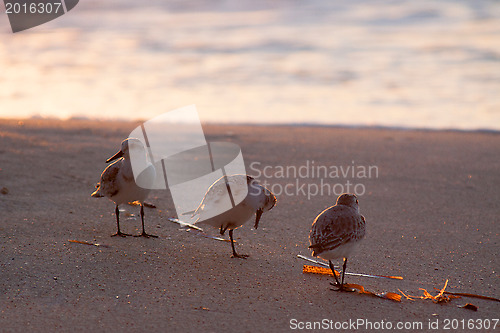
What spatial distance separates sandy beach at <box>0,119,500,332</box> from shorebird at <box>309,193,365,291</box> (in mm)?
293

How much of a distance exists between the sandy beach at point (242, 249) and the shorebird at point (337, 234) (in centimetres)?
29

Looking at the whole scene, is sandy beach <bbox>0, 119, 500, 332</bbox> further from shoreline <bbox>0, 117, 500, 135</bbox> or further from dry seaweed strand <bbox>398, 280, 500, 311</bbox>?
shoreline <bbox>0, 117, 500, 135</bbox>

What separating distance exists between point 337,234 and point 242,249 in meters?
1.26

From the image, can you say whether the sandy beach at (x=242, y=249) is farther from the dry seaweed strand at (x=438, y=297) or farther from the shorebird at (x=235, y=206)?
the shorebird at (x=235, y=206)

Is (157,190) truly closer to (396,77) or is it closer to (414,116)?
(414,116)

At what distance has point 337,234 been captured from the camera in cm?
482

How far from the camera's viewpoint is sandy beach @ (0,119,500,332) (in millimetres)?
4223

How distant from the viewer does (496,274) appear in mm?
5168

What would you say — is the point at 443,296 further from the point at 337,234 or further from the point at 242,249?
the point at 242,249

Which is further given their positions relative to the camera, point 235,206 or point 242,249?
point 242,249

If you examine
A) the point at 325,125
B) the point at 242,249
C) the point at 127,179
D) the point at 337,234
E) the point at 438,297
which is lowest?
the point at 325,125

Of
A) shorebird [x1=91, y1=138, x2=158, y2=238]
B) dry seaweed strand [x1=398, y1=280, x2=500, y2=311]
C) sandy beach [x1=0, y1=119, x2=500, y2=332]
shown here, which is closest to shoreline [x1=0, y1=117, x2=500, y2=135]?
sandy beach [x1=0, y1=119, x2=500, y2=332]

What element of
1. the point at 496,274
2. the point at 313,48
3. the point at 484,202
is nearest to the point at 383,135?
the point at 484,202

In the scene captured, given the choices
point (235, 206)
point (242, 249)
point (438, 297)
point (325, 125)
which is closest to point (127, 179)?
point (235, 206)
